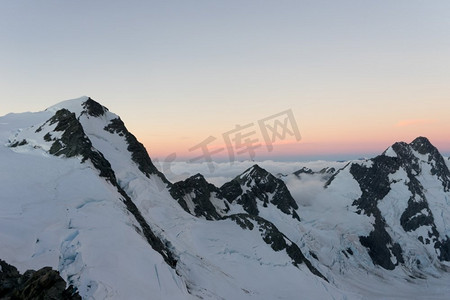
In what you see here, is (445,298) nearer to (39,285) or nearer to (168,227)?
(168,227)

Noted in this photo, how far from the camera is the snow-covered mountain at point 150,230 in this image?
98.5 feet

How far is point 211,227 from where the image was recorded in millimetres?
82250

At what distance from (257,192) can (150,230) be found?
110914 millimetres

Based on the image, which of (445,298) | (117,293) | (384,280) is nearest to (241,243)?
(117,293)

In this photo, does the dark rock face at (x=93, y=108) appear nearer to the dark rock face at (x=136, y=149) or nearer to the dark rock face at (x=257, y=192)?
the dark rock face at (x=136, y=149)

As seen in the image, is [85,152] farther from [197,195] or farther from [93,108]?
[197,195]

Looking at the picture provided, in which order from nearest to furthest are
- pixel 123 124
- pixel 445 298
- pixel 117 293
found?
pixel 117 293
pixel 123 124
pixel 445 298

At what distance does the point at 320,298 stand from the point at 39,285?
65085mm

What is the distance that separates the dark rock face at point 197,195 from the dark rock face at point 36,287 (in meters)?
75.0

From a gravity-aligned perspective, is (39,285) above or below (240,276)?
above

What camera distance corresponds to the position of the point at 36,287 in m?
18.5

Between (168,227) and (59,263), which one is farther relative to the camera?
(168,227)

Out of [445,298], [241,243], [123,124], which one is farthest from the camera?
[445,298]

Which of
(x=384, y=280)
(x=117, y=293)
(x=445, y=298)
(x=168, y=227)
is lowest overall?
(x=445, y=298)
